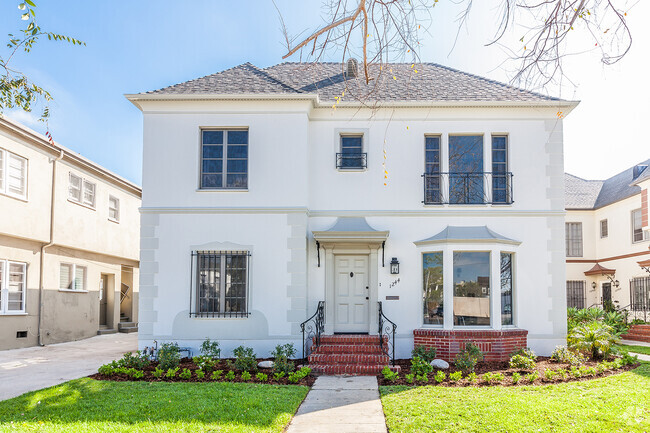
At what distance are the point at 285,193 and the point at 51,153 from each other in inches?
358

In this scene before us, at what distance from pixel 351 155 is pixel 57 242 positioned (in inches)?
405

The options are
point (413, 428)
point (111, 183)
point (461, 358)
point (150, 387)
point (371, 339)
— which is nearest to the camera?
point (413, 428)

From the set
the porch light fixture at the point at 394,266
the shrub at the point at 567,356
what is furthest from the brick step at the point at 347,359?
the shrub at the point at 567,356

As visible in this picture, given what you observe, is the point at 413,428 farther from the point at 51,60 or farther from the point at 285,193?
the point at 51,60

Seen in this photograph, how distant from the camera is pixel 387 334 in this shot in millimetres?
13508

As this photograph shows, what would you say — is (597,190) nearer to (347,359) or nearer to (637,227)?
(637,227)

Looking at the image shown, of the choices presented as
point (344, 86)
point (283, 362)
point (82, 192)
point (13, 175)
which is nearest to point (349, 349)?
point (283, 362)

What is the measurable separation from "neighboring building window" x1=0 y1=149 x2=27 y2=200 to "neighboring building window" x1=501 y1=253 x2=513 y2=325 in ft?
44.2

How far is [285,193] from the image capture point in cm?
1364

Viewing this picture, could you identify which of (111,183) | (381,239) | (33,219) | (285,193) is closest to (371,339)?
(381,239)

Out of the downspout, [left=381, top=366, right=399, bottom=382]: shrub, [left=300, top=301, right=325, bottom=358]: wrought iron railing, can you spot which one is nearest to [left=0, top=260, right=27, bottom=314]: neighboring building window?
the downspout

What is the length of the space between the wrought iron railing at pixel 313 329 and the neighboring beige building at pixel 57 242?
8.88m

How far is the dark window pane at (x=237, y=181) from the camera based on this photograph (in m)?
13.8

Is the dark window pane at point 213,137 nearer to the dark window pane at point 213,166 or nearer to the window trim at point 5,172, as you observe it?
the dark window pane at point 213,166
